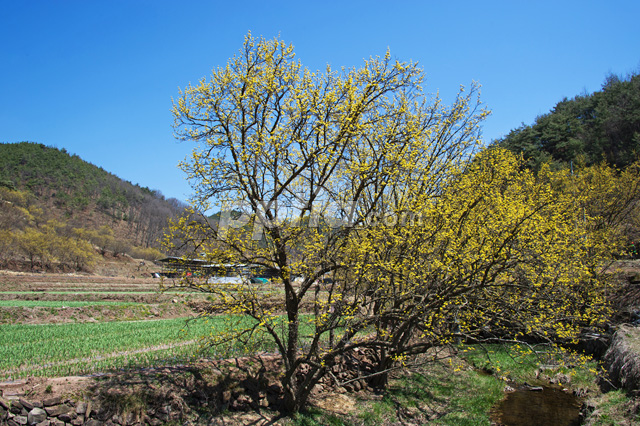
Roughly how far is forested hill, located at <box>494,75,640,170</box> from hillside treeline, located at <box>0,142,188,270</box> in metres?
57.2

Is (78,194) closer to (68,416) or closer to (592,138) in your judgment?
(68,416)

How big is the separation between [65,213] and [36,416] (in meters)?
95.6

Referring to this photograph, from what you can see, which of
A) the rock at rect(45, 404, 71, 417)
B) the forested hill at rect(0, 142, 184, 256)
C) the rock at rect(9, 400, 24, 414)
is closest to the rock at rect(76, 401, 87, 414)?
the rock at rect(45, 404, 71, 417)

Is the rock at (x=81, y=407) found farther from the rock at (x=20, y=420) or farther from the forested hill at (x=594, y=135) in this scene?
the forested hill at (x=594, y=135)

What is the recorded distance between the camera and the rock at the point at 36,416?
593 centimetres

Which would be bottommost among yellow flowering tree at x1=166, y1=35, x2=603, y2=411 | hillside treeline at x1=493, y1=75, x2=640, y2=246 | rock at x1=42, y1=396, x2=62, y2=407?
rock at x1=42, y1=396, x2=62, y2=407

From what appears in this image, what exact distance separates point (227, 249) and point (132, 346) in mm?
5356

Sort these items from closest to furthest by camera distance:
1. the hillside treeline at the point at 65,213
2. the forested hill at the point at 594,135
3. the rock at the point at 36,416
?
the rock at the point at 36,416 → the forested hill at the point at 594,135 → the hillside treeline at the point at 65,213

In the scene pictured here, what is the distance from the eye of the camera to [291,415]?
877cm

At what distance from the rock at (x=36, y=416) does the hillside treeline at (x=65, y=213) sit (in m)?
46.6

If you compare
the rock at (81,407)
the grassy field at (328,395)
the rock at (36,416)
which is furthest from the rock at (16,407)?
the grassy field at (328,395)

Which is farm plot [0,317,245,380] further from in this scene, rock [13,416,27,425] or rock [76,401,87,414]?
A: rock [13,416,27,425]

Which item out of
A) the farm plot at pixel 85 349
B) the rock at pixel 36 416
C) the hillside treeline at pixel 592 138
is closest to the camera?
the rock at pixel 36 416

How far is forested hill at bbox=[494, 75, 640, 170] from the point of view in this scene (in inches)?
1596
